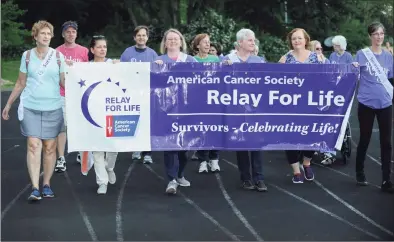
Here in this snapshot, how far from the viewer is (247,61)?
26.7 ft

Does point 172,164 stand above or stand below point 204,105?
below

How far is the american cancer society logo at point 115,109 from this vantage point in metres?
7.93

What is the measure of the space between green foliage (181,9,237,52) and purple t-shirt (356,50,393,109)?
2285 cm

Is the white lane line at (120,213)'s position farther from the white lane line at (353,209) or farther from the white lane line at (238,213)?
the white lane line at (353,209)

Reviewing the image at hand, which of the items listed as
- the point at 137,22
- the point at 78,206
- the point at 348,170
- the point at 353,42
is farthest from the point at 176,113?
the point at 353,42

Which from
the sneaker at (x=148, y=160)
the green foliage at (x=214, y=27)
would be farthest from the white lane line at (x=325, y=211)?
the green foliage at (x=214, y=27)

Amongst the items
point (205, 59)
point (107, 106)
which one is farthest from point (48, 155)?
point (205, 59)

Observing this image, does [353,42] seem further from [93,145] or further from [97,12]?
[93,145]

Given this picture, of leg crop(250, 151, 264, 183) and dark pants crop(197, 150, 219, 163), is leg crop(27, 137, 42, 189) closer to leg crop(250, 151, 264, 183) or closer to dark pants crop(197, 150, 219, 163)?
leg crop(250, 151, 264, 183)

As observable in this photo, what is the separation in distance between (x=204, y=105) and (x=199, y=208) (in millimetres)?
1312

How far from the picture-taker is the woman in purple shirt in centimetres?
802

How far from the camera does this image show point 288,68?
8.08 metres

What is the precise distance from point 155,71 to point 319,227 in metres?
2.68

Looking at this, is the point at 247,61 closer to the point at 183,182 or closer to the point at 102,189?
the point at 183,182
